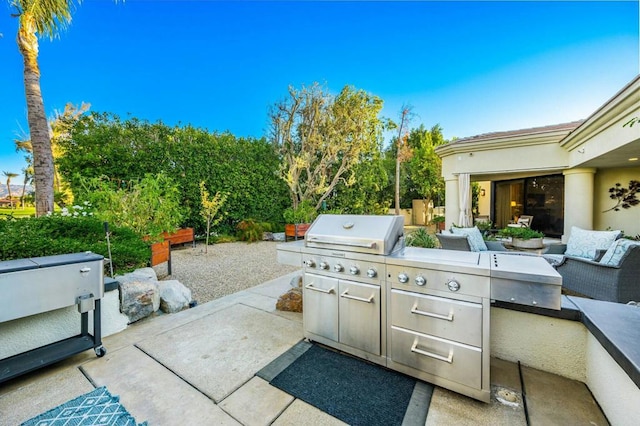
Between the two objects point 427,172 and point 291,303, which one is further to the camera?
point 427,172

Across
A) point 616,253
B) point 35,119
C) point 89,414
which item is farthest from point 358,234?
point 35,119

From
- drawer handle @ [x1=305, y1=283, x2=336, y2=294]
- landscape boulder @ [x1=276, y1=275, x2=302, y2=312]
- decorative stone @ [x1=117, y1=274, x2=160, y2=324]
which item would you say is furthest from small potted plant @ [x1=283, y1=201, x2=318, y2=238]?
drawer handle @ [x1=305, y1=283, x2=336, y2=294]

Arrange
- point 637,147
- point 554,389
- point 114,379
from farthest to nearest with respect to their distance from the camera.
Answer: point 637,147 < point 114,379 < point 554,389

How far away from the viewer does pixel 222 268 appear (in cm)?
588

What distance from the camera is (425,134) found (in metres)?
18.5

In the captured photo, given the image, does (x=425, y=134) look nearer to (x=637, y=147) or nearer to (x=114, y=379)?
(x=637, y=147)

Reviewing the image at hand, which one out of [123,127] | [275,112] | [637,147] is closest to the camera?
[637,147]

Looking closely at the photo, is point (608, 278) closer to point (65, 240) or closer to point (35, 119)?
point (65, 240)

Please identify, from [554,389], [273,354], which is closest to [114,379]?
[273,354]

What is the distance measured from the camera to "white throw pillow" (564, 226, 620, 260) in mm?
4176

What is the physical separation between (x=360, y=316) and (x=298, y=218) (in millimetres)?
7937

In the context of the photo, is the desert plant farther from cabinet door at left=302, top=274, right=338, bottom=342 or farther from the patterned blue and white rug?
the patterned blue and white rug

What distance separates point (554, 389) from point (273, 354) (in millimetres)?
2122

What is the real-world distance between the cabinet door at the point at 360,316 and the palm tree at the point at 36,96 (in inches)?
265
